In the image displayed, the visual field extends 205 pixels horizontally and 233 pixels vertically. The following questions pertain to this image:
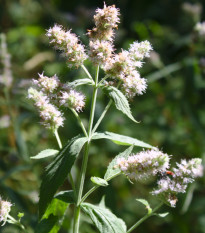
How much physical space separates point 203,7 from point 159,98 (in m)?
1.49

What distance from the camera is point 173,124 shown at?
326 centimetres

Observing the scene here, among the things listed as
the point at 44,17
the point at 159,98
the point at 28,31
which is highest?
the point at 44,17

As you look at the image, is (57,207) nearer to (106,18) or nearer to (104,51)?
(104,51)

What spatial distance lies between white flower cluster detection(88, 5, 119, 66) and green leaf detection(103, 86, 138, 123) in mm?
100

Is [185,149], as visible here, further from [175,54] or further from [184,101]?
[175,54]

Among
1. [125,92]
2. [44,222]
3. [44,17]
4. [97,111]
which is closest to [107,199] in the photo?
[97,111]

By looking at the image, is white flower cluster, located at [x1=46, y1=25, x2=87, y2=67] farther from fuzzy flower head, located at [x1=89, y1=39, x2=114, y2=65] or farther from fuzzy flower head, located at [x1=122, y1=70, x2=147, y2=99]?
fuzzy flower head, located at [x1=122, y1=70, x2=147, y2=99]

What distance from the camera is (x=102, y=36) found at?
1.37m

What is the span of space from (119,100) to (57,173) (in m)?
0.33

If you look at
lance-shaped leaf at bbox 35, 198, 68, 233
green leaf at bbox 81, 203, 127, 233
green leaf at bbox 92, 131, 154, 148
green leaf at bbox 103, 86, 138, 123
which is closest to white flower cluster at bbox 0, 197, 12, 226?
lance-shaped leaf at bbox 35, 198, 68, 233

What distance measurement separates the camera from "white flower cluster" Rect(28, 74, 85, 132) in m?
1.37

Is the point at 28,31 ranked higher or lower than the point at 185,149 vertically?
higher

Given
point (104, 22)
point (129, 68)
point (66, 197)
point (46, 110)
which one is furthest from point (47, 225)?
point (104, 22)

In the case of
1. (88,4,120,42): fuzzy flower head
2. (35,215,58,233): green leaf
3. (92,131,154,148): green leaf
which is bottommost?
(35,215,58,233): green leaf
